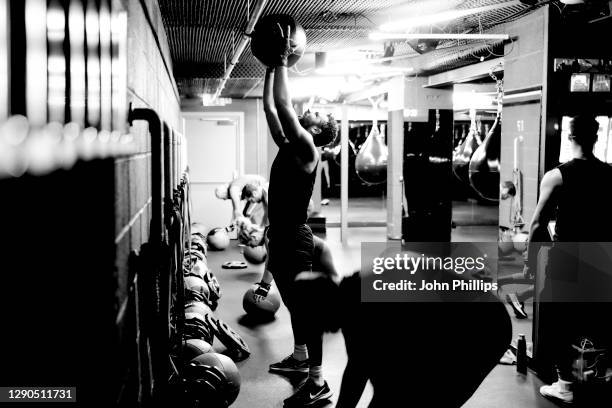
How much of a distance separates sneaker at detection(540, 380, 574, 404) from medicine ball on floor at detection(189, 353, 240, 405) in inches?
77.8

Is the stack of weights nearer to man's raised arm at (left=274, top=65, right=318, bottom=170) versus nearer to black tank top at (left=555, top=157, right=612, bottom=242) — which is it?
man's raised arm at (left=274, top=65, right=318, bottom=170)

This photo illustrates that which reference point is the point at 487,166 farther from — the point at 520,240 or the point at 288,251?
the point at 288,251

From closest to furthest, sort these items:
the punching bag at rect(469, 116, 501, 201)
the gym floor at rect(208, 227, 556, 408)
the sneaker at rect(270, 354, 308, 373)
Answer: the gym floor at rect(208, 227, 556, 408) → the sneaker at rect(270, 354, 308, 373) → the punching bag at rect(469, 116, 501, 201)

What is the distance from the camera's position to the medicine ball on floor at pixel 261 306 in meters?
5.89

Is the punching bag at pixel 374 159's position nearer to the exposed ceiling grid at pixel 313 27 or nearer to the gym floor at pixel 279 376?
the exposed ceiling grid at pixel 313 27

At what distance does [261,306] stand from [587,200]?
319cm

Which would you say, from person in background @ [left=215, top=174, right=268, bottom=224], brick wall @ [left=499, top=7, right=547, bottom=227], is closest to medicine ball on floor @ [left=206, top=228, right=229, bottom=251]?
person in background @ [left=215, top=174, right=268, bottom=224]

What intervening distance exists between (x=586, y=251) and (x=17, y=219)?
3647 mm

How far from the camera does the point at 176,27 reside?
6289 millimetres

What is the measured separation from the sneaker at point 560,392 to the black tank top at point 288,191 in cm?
192

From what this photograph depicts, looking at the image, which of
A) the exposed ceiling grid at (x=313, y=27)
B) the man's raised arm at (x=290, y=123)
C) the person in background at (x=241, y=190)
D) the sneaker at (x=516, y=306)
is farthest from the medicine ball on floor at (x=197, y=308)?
the sneaker at (x=516, y=306)

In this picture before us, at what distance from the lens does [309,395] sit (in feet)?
12.5

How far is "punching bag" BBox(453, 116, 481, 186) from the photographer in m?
9.45

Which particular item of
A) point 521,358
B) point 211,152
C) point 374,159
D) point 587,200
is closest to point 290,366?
point 521,358
